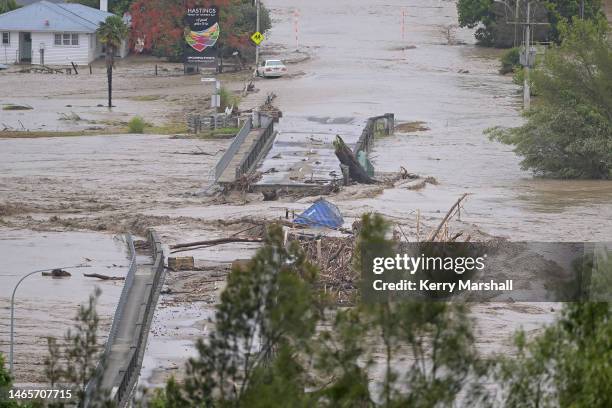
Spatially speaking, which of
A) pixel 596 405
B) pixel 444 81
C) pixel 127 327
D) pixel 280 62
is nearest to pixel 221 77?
pixel 280 62

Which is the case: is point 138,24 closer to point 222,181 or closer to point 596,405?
point 222,181

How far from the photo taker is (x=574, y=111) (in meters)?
51.9

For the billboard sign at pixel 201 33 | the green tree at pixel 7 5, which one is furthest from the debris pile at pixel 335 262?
the green tree at pixel 7 5

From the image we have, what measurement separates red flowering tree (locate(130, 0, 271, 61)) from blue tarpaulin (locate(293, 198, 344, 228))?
A: 135 ft

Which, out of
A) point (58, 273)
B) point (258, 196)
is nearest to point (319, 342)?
point (58, 273)

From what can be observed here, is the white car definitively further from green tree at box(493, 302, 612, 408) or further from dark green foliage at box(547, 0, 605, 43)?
green tree at box(493, 302, 612, 408)

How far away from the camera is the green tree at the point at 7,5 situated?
9300 cm

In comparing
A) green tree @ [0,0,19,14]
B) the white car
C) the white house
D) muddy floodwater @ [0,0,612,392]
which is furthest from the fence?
green tree @ [0,0,19,14]

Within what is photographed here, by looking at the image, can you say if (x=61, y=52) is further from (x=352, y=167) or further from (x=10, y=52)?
(x=352, y=167)

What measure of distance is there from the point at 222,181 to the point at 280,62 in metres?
33.0

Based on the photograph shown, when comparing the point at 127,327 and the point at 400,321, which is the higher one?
the point at 400,321

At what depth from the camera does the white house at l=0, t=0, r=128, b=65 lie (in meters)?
83.6

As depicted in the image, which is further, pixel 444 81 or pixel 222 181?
pixel 444 81

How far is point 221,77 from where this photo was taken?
79.0m
